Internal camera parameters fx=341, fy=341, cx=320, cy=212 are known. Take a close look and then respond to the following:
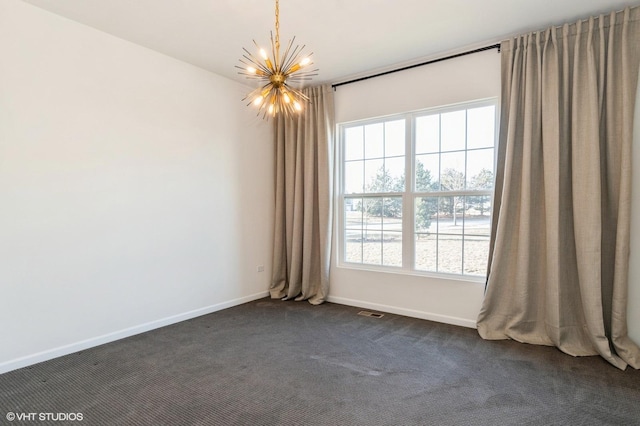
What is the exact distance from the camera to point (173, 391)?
7.66 feet

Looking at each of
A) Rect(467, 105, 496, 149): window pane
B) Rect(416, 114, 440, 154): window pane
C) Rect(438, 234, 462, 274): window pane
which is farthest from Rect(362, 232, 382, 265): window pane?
Rect(467, 105, 496, 149): window pane

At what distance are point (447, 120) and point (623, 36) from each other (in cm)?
148

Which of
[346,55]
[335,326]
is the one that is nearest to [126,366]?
[335,326]

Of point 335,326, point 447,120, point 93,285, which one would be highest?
point 447,120

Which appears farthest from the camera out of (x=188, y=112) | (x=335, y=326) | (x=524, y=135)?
(x=188, y=112)

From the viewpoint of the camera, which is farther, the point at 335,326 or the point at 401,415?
the point at 335,326

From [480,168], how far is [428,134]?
681 mm

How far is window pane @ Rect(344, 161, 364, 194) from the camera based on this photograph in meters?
4.33

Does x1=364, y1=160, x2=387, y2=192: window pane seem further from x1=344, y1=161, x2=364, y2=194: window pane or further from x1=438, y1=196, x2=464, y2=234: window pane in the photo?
x1=438, y1=196, x2=464, y2=234: window pane

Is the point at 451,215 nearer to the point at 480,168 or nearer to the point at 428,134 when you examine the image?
the point at 480,168

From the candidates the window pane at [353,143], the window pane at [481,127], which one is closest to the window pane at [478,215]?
the window pane at [481,127]

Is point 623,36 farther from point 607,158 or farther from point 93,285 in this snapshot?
point 93,285

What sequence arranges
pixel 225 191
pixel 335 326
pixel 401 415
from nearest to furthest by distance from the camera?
pixel 401 415, pixel 335 326, pixel 225 191

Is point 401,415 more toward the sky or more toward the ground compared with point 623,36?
more toward the ground
